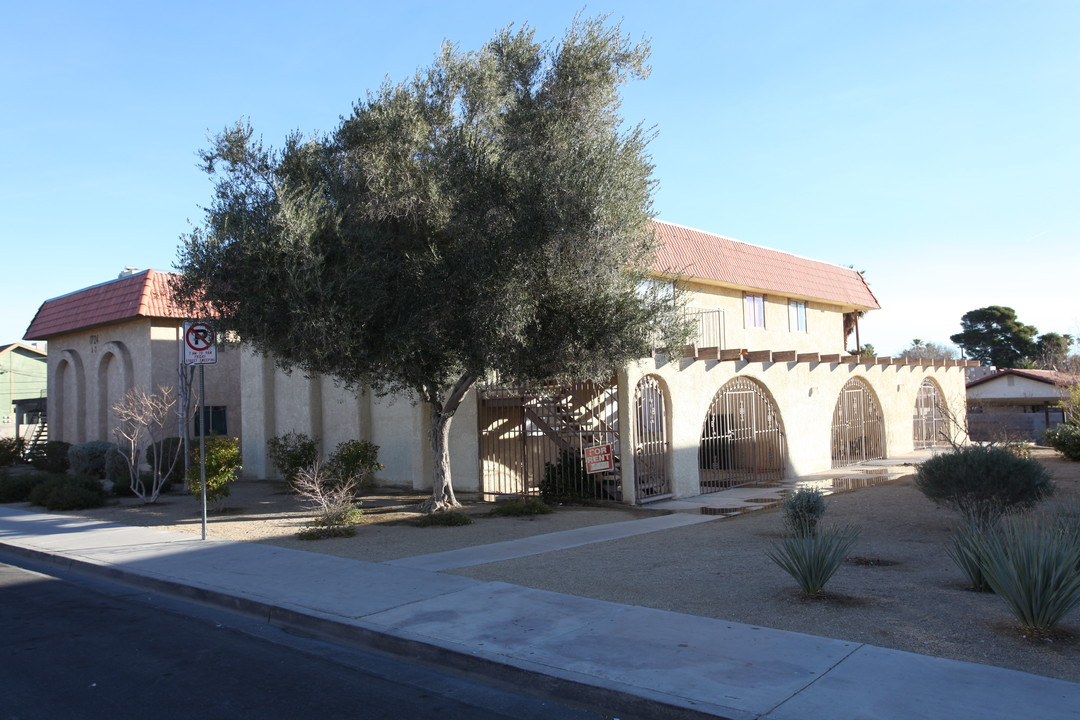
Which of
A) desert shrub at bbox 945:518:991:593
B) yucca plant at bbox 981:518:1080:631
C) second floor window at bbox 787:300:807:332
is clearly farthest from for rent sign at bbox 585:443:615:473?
second floor window at bbox 787:300:807:332

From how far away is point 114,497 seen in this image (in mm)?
18688

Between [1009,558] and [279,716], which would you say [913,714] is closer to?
[1009,558]

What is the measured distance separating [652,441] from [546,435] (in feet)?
8.81

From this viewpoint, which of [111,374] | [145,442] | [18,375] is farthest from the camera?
[18,375]

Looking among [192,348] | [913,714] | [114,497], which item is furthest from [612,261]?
[114,497]

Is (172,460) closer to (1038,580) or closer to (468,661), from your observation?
(468,661)

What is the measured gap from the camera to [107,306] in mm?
26359

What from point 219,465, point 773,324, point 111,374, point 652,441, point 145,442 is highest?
point 773,324

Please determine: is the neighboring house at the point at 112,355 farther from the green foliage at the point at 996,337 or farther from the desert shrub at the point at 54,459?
the green foliage at the point at 996,337

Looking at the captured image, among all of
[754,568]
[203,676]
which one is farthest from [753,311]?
[203,676]

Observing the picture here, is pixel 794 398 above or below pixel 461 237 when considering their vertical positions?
below

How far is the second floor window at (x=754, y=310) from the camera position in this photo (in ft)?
83.7

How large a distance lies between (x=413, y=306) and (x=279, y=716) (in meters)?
7.44

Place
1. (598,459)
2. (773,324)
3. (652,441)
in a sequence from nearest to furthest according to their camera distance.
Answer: (598,459), (652,441), (773,324)
